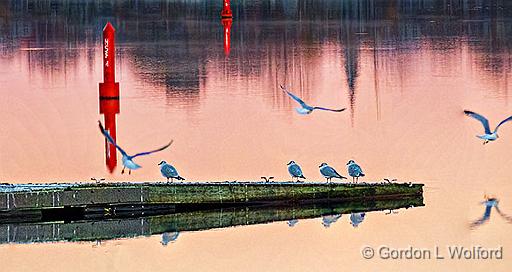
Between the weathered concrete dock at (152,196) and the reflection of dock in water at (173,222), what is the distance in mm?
42

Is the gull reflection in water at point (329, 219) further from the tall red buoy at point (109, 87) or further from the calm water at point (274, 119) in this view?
the tall red buoy at point (109, 87)

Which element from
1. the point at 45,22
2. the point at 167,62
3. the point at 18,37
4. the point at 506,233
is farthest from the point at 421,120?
the point at 45,22

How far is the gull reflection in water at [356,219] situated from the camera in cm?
1234

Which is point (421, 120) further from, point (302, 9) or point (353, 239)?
point (302, 9)

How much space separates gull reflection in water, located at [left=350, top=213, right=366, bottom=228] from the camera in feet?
40.5

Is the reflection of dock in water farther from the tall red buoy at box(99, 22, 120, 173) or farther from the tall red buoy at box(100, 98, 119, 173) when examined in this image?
the tall red buoy at box(99, 22, 120, 173)

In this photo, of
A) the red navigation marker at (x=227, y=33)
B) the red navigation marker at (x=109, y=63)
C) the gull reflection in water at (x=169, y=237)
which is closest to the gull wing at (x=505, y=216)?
the gull reflection in water at (x=169, y=237)

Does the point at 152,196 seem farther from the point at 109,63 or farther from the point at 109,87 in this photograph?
the point at 109,87

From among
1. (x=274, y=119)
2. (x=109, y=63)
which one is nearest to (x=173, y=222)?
(x=109, y=63)

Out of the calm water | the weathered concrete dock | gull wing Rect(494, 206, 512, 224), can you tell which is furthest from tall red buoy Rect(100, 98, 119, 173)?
gull wing Rect(494, 206, 512, 224)

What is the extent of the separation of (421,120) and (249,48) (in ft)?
37.7

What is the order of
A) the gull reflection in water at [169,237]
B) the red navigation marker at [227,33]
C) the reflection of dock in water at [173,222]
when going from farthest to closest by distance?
1. the red navigation marker at [227,33]
2. the reflection of dock in water at [173,222]
3. the gull reflection in water at [169,237]

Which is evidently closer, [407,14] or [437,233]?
[437,233]

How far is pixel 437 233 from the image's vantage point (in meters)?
12.3
